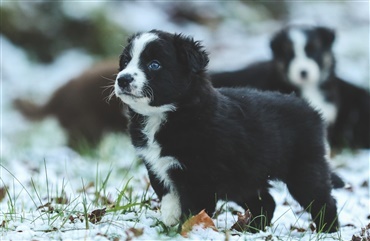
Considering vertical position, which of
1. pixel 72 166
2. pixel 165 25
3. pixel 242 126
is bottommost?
pixel 72 166

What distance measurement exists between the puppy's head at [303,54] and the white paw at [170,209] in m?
4.53

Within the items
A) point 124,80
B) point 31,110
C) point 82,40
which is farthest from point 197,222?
point 82,40

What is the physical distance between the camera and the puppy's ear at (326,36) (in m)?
9.16

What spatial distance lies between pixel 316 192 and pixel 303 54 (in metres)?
4.02

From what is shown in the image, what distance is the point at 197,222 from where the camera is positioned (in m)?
4.32

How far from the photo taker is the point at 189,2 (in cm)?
1764

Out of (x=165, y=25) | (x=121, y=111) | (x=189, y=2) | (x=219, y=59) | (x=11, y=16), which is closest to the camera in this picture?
(x=121, y=111)

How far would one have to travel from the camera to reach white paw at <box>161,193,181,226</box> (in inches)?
177

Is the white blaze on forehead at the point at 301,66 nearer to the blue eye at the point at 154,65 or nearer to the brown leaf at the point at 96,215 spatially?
the blue eye at the point at 154,65

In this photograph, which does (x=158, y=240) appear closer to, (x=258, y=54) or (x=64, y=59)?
(x=258, y=54)

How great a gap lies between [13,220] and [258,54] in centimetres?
1013

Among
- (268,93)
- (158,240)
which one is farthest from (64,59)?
(158,240)

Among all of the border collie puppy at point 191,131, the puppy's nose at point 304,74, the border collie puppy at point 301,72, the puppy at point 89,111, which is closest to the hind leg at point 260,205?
the border collie puppy at point 191,131

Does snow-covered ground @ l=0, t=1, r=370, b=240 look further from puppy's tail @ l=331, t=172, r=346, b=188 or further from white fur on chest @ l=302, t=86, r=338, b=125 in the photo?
white fur on chest @ l=302, t=86, r=338, b=125
